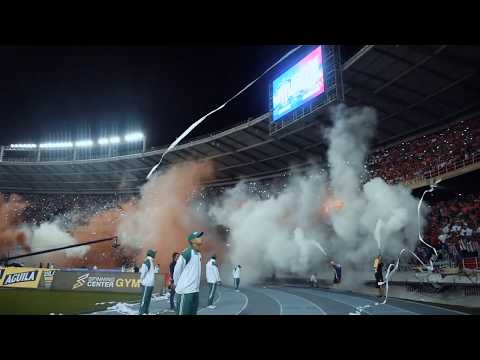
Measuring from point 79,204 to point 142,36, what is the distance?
79.5ft

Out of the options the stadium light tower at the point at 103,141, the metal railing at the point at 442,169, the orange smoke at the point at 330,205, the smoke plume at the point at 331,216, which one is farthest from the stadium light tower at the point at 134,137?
the metal railing at the point at 442,169

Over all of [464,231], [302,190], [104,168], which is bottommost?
[464,231]

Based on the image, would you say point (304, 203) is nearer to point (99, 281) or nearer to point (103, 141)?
point (99, 281)

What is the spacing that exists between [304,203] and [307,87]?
6.28 meters

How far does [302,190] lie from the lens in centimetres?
1873

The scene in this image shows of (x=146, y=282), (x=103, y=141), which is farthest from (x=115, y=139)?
(x=146, y=282)

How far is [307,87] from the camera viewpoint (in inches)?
568

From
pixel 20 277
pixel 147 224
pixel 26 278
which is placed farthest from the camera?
pixel 147 224

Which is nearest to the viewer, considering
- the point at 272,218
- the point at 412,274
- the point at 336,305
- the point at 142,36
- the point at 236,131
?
the point at 142,36

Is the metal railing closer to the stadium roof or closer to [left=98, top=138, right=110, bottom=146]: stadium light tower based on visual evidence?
the stadium roof

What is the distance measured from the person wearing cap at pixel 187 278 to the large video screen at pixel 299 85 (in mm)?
10353

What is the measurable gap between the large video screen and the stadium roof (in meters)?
1.21
